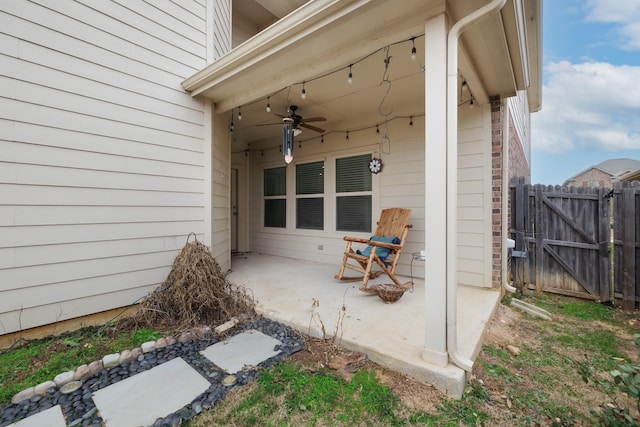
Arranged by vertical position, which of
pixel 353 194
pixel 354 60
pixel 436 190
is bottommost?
pixel 436 190

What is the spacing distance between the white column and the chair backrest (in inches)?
71.0

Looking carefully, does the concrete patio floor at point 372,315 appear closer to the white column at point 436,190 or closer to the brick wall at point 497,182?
the white column at point 436,190

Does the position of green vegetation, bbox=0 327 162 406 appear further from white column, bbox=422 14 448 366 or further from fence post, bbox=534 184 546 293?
fence post, bbox=534 184 546 293

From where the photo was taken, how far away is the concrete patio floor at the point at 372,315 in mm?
1855

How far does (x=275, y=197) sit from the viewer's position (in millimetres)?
5883

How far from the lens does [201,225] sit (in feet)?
11.0

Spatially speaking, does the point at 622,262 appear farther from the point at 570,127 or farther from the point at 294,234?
the point at 570,127

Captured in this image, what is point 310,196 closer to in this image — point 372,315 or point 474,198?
point 474,198

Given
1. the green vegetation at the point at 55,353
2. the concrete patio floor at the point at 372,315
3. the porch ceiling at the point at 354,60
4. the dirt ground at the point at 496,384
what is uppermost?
the porch ceiling at the point at 354,60

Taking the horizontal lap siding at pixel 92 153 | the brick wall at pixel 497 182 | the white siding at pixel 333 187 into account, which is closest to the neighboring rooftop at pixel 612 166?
the brick wall at pixel 497 182

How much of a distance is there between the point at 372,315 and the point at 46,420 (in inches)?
87.7

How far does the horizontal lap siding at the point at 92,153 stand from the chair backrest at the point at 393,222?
2.42m

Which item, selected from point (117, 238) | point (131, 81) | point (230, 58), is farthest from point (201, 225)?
point (230, 58)

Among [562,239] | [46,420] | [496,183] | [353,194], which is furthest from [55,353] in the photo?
[562,239]
